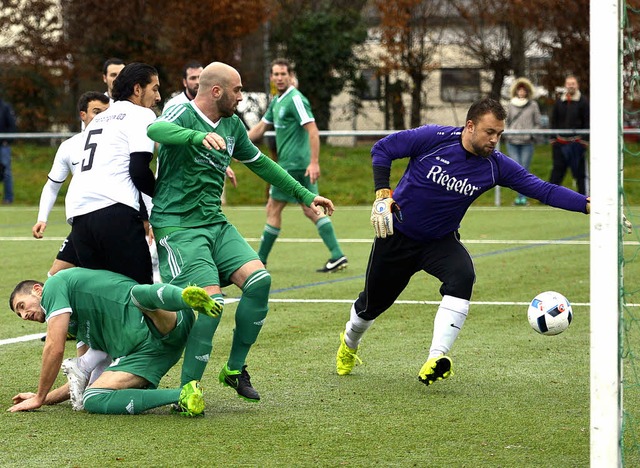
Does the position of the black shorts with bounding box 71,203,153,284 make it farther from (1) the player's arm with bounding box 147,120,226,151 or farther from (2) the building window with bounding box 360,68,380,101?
(2) the building window with bounding box 360,68,380,101

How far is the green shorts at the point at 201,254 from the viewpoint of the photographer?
5.92 m

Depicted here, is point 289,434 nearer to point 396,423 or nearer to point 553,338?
point 396,423

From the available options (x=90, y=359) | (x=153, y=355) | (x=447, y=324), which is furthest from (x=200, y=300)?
(x=447, y=324)

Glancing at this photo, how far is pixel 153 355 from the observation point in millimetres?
5773

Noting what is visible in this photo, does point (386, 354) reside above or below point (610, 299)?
below

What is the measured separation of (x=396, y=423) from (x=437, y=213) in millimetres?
1623

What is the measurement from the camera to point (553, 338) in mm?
7859

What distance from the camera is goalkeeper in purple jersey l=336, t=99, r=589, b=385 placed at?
6449mm

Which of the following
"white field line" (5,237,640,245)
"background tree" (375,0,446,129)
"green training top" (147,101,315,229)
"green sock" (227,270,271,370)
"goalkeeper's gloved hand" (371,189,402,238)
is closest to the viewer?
"green sock" (227,270,271,370)

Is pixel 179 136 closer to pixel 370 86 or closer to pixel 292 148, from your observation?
pixel 292 148

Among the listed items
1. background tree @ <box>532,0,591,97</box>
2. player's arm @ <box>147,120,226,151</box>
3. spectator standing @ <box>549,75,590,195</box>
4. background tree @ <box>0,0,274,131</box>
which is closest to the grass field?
player's arm @ <box>147,120,226,151</box>

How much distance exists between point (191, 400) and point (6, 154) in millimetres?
17265

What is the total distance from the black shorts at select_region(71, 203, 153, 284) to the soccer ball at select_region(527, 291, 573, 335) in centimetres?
220

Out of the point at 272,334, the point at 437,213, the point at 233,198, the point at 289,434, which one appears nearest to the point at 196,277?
the point at 289,434
